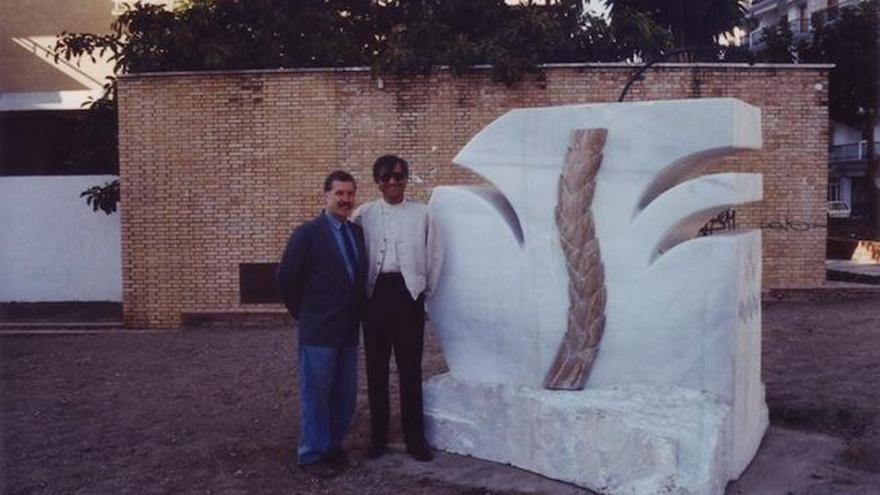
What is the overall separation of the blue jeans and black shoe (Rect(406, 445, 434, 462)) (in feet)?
1.48

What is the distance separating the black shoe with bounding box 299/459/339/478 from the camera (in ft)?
18.4

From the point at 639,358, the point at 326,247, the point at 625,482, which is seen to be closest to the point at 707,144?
the point at 639,358

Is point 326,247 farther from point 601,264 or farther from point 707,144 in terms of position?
point 707,144

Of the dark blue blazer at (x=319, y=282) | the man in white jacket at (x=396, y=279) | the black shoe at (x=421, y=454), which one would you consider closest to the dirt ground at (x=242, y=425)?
the black shoe at (x=421, y=454)

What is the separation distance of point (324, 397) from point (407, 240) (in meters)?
1.05

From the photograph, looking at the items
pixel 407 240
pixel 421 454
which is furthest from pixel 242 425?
pixel 407 240

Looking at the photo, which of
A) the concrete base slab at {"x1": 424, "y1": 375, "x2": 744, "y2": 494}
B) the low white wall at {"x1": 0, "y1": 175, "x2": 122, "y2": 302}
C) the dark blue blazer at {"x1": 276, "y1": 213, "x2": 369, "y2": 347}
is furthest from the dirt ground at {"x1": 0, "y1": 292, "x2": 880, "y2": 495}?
the low white wall at {"x1": 0, "y1": 175, "x2": 122, "y2": 302}

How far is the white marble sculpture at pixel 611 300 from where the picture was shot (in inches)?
205

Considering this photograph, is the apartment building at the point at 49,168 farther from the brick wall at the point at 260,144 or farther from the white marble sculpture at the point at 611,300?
the white marble sculpture at the point at 611,300

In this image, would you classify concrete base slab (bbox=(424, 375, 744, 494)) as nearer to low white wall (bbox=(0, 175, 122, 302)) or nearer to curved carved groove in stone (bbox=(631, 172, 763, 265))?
curved carved groove in stone (bbox=(631, 172, 763, 265))

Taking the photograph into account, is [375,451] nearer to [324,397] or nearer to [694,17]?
[324,397]

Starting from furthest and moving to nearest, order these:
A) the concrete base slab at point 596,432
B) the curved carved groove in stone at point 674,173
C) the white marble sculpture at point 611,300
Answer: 1. the curved carved groove in stone at point 674,173
2. the white marble sculpture at point 611,300
3. the concrete base slab at point 596,432

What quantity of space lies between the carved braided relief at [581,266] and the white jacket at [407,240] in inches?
33.8

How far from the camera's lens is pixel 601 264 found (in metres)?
5.57
